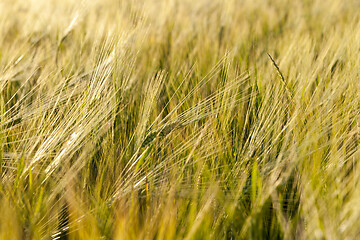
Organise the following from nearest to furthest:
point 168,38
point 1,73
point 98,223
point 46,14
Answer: point 98,223
point 1,73
point 168,38
point 46,14

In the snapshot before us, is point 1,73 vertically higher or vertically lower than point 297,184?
higher

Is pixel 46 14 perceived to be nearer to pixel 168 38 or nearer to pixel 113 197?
pixel 168 38

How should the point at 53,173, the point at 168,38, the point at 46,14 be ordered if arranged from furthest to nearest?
the point at 46,14 → the point at 168,38 → the point at 53,173

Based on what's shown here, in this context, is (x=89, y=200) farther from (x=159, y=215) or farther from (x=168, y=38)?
(x=168, y=38)

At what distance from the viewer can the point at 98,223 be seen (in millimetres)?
521

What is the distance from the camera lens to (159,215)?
583mm

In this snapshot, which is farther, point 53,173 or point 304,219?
point 53,173

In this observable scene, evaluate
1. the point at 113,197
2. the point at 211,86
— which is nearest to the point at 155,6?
the point at 211,86

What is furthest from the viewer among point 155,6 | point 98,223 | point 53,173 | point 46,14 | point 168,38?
point 155,6

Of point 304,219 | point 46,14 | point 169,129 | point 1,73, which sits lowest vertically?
point 304,219

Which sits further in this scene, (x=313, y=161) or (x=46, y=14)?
(x=46, y=14)

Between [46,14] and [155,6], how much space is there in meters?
0.55

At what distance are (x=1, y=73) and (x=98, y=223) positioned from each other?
46 centimetres

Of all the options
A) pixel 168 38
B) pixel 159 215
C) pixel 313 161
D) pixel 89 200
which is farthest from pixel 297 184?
pixel 168 38
